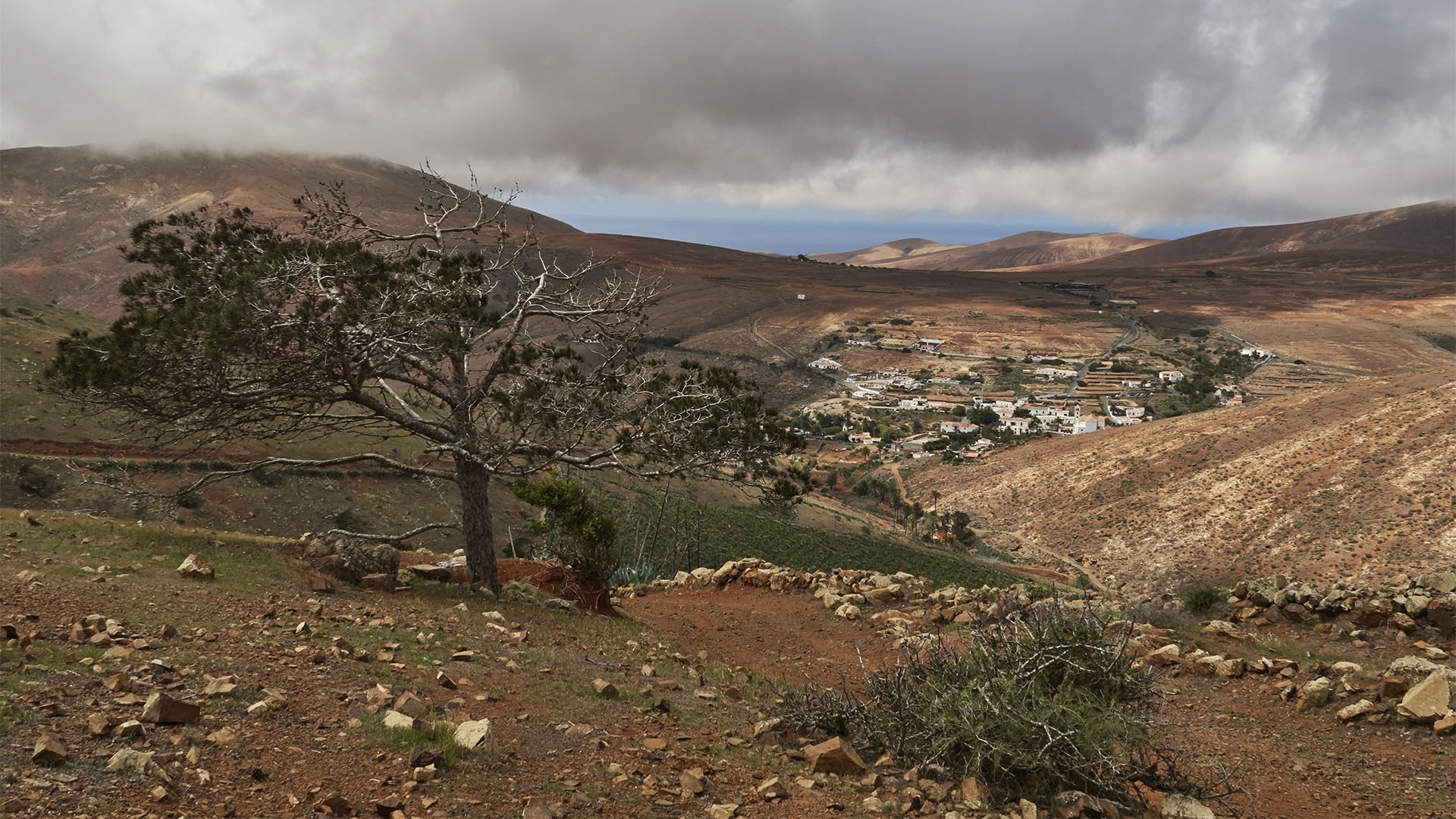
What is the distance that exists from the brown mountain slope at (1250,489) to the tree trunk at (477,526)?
3264 cm

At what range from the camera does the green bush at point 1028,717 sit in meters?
5.54

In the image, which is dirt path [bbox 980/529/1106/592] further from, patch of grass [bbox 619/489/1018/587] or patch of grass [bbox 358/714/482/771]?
patch of grass [bbox 358/714/482/771]

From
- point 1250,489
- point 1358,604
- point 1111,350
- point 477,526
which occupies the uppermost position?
point 477,526

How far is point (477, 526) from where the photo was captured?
1084 centimetres

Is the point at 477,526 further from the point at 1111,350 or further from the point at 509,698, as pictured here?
the point at 1111,350

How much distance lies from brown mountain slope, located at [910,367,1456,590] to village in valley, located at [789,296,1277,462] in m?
8.83

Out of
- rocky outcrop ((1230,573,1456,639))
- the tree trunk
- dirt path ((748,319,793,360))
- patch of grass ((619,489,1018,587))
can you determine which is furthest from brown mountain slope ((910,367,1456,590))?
dirt path ((748,319,793,360))

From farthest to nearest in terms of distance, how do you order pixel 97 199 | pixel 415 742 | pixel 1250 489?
1. pixel 97 199
2. pixel 1250 489
3. pixel 415 742

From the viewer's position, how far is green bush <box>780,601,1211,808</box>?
18.2ft

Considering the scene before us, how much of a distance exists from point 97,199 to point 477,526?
190516mm

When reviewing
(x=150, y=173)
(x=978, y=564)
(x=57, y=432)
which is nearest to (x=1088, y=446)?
(x=978, y=564)

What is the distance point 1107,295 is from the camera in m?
170

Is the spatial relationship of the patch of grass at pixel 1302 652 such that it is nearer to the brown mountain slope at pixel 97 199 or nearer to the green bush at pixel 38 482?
the green bush at pixel 38 482

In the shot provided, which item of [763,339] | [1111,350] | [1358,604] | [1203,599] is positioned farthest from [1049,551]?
[1111,350]
